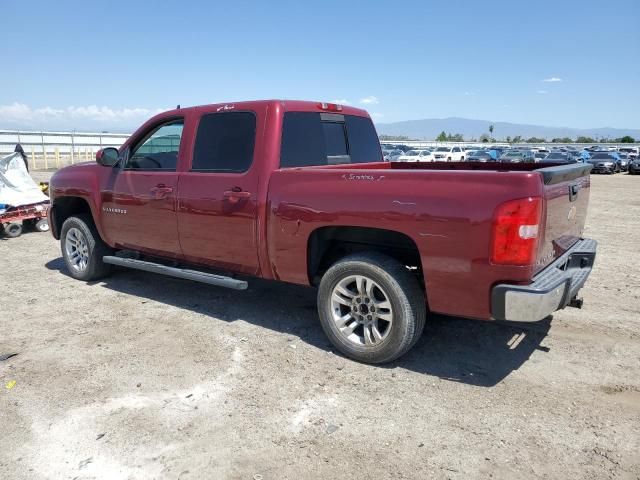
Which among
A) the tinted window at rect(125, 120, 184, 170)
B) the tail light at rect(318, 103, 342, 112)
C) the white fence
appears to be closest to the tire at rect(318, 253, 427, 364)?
the tail light at rect(318, 103, 342, 112)

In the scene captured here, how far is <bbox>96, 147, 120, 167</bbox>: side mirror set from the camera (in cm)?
557

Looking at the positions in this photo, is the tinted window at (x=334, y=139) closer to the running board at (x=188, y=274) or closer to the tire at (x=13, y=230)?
the running board at (x=188, y=274)

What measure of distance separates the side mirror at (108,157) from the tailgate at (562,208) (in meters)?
4.35

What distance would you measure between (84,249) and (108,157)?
4.50 ft

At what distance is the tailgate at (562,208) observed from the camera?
133 inches

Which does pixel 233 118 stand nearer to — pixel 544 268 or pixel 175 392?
pixel 175 392

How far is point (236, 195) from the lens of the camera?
4473mm

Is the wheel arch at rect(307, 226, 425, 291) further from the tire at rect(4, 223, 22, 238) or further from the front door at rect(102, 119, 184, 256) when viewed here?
the tire at rect(4, 223, 22, 238)

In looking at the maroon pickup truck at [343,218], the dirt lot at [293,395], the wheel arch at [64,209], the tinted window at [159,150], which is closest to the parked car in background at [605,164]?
the dirt lot at [293,395]

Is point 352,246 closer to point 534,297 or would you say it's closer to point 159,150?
point 534,297

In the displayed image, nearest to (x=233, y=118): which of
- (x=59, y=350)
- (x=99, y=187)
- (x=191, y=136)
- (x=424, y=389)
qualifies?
(x=191, y=136)

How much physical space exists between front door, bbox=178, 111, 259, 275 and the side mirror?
1184 millimetres

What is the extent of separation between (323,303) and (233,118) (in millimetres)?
1896

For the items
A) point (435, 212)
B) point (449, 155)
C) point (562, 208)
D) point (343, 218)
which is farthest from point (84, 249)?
point (449, 155)
